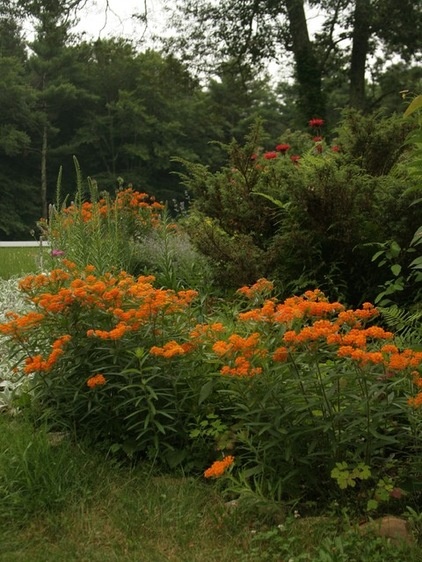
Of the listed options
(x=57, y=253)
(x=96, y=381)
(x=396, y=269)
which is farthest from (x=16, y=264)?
(x=96, y=381)

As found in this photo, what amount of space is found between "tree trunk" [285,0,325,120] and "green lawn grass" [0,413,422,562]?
18755 millimetres

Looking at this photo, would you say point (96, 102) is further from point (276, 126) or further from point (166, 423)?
point (166, 423)

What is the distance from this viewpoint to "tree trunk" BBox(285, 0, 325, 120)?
65.3ft

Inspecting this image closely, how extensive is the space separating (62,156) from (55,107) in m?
2.85

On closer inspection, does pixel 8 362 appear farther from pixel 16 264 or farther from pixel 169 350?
pixel 16 264

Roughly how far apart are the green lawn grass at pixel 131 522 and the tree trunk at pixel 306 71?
738 inches

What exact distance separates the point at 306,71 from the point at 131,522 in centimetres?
1919

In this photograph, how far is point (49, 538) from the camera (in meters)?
2.47

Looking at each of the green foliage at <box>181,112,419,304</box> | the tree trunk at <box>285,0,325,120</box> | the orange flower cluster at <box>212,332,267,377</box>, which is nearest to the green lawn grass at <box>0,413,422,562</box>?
the orange flower cluster at <box>212,332,267,377</box>

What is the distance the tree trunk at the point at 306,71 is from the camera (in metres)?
19.9

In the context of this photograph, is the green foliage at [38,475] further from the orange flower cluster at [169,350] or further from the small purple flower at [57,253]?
the small purple flower at [57,253]

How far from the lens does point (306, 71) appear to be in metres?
20.1

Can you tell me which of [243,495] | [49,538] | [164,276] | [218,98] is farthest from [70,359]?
[218,98]

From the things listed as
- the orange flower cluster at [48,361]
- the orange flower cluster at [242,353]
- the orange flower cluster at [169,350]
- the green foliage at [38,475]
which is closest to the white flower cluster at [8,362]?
the orange flower cluster at [48,361]
